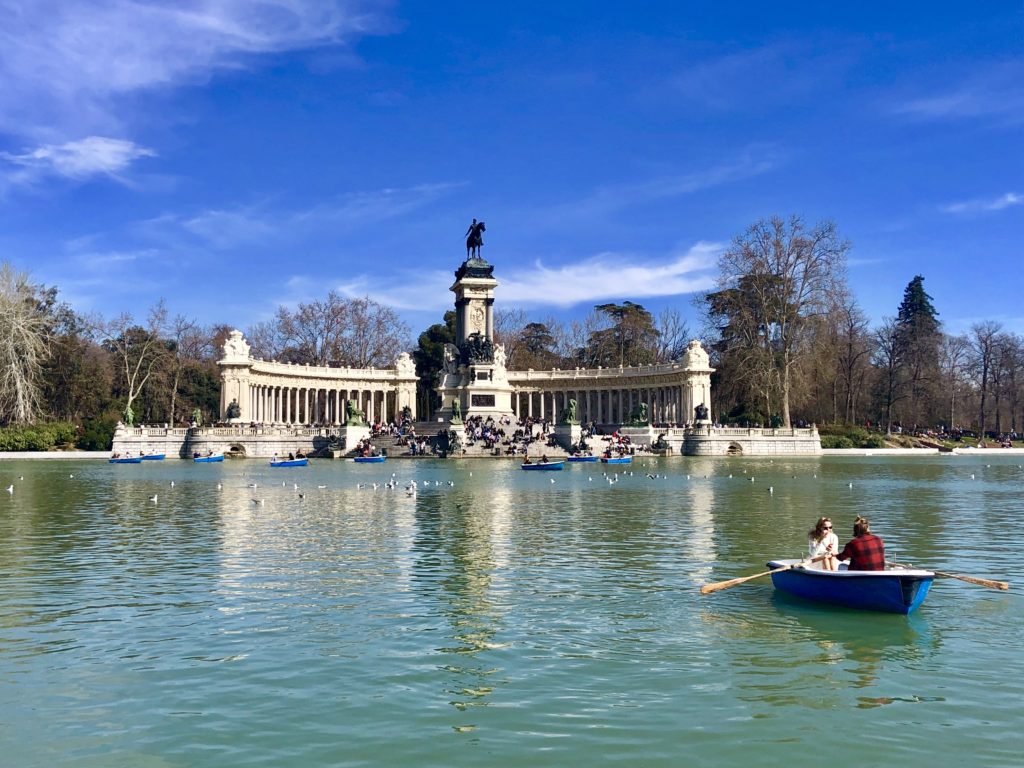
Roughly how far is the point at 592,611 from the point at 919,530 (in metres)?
12.5

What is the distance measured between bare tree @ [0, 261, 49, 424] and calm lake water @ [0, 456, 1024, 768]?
4669 cm

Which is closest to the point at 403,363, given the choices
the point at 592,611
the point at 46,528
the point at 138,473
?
the point at 138,473

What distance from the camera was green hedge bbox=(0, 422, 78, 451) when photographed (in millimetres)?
63656

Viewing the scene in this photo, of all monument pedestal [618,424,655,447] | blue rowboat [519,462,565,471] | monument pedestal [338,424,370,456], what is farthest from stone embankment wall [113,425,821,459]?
blue rowboat [519,462,565,471]

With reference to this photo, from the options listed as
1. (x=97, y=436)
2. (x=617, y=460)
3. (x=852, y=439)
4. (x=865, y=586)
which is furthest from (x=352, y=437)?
(x=865, y=586)

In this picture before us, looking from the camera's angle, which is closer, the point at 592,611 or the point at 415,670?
the point at 415,670

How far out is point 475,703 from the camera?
360 inches

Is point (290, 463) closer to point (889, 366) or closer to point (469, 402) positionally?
point (469, 402)

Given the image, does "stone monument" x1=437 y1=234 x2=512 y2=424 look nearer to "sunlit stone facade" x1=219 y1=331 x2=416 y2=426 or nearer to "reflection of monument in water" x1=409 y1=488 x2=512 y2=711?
"sunlit stone facade" x1=219 y1=331 x2=416 y2=426

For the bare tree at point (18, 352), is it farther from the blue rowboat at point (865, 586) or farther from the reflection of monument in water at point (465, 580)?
the blue rowboat at point (865, 586)

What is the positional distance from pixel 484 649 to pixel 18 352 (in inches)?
2583

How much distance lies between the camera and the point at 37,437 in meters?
64.6

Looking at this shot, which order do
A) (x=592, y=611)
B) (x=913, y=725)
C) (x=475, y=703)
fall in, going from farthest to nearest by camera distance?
(x=592, y=611)
(x=475, y=703)
(x=913, y=725)

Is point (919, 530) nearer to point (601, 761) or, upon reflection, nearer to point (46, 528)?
point (601, 761)
